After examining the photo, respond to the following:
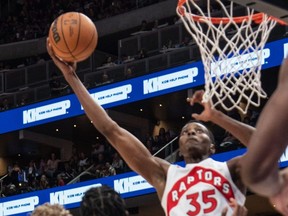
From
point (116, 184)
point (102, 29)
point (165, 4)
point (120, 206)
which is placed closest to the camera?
point (120, 206)

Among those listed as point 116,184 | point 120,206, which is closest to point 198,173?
point 120,206

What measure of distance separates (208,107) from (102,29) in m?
Result: 20.4

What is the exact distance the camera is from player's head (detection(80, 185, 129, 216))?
2.28m

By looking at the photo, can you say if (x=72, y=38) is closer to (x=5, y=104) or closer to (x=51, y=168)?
(x=51, y=168)

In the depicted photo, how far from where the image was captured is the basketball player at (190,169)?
3.67m

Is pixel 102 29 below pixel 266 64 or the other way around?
the other way around

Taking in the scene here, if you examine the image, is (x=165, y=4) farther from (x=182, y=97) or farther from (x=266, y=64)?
(x=266, y=64)

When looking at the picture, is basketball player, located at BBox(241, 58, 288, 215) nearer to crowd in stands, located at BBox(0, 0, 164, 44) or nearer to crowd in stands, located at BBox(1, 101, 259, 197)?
crowd in stands, located at BBox(1, 101, 259, 197)

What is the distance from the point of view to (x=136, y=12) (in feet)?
75.2

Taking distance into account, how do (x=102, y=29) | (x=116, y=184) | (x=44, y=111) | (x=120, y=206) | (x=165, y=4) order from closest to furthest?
1. (x=120, y=206)
2. (x=116, y=184)
3. (x=44, y=111)
4. (x=165, y=4)
5. (x=102, y=29)

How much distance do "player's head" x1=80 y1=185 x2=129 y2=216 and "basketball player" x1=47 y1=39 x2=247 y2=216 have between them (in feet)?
4.36

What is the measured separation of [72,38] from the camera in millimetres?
4703

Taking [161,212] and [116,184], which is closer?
[116,184]

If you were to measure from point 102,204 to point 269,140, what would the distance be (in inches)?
40.6
